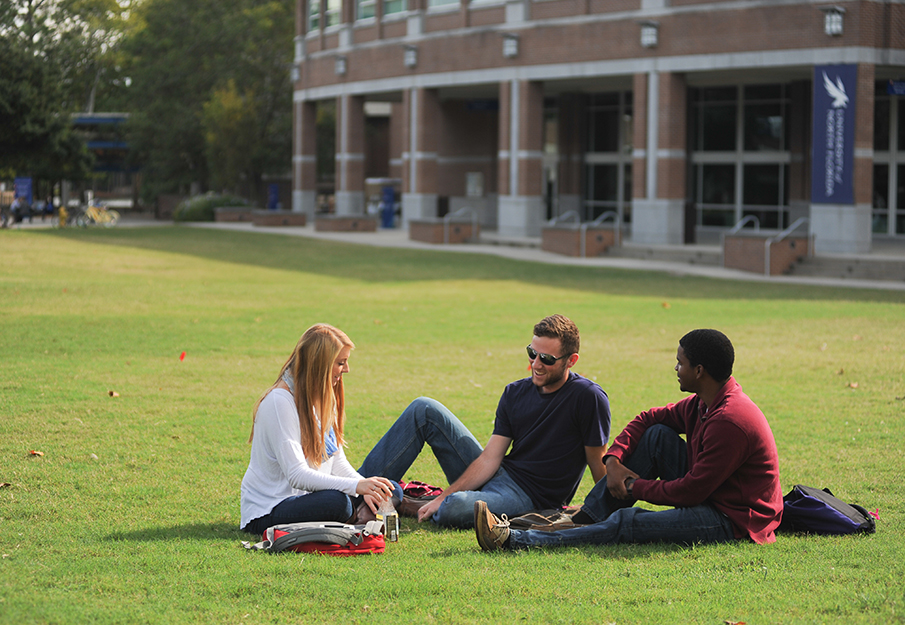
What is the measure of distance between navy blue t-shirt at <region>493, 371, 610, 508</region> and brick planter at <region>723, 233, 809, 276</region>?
22368 mm

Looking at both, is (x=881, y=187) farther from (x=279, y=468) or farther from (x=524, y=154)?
(x=279, y=468)

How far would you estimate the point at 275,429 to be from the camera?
575 cm

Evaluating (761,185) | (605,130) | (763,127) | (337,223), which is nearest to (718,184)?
(761,185)

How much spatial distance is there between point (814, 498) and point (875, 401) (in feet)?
16.3

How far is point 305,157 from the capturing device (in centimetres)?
5228

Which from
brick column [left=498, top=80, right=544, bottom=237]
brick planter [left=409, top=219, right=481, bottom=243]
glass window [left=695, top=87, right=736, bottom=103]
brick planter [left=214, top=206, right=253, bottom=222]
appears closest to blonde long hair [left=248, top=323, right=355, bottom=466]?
brick planter [left=409, top=219, right=481, bottom=243]

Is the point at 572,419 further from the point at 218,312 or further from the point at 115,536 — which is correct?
the point at 218,312

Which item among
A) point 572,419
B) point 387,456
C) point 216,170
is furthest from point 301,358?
point 216,170

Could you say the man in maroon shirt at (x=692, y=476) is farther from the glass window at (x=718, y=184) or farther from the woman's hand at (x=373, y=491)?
the glass window at (x=718, y=184)

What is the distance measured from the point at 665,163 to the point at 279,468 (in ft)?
95.7

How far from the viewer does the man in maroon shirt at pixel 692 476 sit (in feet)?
18.3

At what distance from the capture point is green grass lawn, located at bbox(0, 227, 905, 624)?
4.92 m

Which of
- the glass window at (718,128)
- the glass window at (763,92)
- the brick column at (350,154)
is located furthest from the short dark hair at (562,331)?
the brick column at (350,154)

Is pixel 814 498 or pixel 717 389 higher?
pixel 717 389
